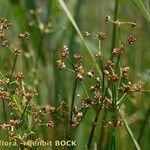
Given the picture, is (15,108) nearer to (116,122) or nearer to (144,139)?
(116,122)

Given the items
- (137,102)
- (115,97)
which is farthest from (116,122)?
(137,102)

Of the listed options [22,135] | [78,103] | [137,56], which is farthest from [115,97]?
[137,56]

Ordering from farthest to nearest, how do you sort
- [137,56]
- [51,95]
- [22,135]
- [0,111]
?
1. [137,56]
2. [0,111]
3. [51,95]
4. [22,135]

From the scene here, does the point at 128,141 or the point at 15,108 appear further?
the point at 128,141

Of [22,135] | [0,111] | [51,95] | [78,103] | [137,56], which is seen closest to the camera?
[22,135]

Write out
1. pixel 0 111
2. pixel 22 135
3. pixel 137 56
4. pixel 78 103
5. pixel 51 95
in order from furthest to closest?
1. pixel 137 56
2. pixel 0 111
3. pixel 51 95
4. pixel 78 103
5. pixel 22 135

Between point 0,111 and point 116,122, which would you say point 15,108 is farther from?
point 0,111

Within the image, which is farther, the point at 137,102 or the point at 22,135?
the point at 137,102

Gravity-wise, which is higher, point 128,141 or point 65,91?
point 65,91

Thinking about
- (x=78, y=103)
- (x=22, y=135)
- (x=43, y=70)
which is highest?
(x=43, y=70)
